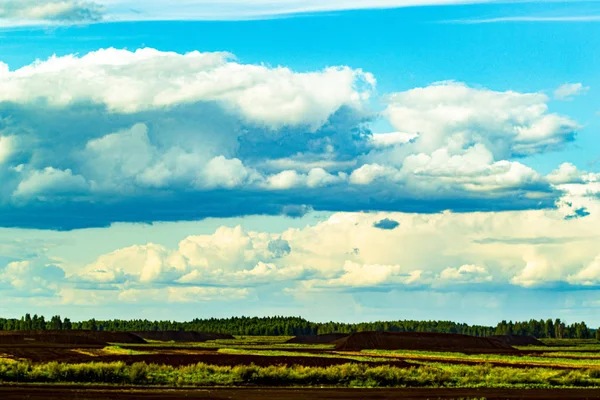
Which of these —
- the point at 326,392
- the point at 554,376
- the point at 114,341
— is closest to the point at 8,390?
the point at 326,392

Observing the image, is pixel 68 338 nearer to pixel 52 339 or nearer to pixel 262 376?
pixel 52 339

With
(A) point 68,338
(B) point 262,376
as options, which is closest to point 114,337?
(A) point 68,338

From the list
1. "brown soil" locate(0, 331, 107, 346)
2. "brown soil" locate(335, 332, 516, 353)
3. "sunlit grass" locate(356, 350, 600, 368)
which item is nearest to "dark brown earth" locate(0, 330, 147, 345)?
"brown soil" locate(0, 331, 107, 346)

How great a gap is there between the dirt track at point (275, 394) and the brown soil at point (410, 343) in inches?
3950

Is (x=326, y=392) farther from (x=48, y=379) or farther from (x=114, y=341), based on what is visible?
(x=114, y=341)

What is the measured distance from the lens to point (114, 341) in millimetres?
174500

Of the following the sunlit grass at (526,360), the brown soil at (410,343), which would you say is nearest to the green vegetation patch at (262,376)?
the sunlit grass at (526,360)

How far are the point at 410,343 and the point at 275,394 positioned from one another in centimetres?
11131

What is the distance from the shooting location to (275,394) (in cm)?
5103

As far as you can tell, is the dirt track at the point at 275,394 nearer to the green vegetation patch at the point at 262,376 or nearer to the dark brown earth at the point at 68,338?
Result: the green vegetation patch at the point at 262,376

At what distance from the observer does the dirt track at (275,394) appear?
47.1 m

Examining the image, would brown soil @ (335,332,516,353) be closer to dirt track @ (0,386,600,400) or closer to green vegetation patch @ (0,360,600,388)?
green vegetation patch @ (0,360,600,388)

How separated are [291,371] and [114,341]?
117 m

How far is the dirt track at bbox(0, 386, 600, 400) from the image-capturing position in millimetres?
47125
